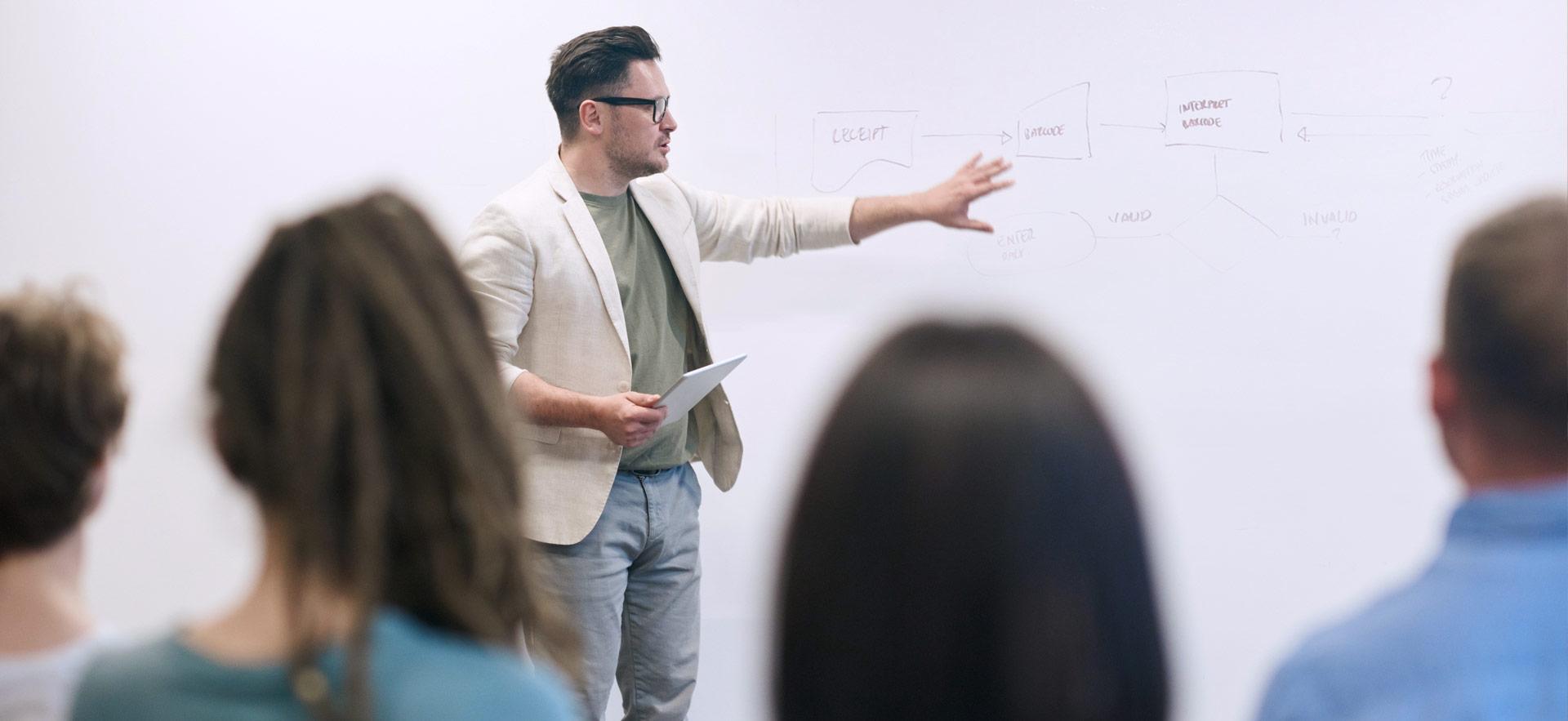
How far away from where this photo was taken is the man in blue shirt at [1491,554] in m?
0.90

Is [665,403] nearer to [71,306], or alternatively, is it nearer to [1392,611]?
[71,306]

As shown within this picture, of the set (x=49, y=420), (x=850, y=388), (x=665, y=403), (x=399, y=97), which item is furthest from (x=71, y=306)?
(x=399, y=97)

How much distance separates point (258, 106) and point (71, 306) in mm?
1699

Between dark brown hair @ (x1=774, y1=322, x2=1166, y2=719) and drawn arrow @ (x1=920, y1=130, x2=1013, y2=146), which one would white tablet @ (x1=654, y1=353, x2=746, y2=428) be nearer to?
drawn arrow @ (x1=920, y1=130, x2=1013, y2=146)

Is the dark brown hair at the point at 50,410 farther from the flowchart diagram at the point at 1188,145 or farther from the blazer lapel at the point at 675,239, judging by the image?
the flowchart diagram at the point at 1188,145

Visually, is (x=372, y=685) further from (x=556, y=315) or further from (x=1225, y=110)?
(x=1225, y=110)

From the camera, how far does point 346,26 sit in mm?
2736

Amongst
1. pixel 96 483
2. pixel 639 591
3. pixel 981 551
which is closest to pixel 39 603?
pixel 96 483

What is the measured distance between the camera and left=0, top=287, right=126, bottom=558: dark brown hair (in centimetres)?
114

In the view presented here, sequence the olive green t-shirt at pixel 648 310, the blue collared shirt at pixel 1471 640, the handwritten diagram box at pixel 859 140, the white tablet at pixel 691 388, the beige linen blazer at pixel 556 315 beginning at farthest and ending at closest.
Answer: the handwritten diagram box at pixel 859 140 < the olive green t-shirt at pixel 648 310 < the beige linen blazer at pixel 556 315 < the white tablet at pixel 691 388 < the blue collared shirt at pixel 1471 640

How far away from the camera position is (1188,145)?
2.58m

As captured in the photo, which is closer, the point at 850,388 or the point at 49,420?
the point at 850,388

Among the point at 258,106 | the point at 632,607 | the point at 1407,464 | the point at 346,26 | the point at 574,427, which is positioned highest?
the point at 346,26

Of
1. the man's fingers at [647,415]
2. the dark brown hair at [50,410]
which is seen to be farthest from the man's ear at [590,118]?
the dark brown hair at [50,410]
